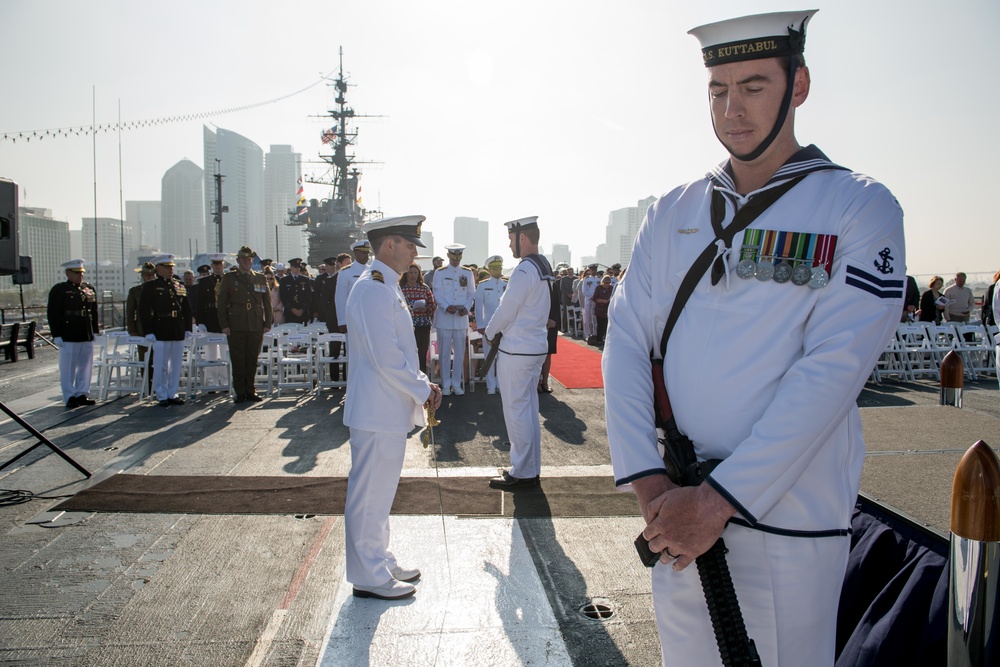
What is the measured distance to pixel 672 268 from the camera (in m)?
1.76

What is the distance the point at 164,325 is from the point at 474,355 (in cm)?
495

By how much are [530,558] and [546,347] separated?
214 centimetres

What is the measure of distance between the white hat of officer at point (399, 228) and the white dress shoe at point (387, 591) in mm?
1994

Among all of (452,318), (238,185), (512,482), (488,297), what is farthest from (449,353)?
(238,185)

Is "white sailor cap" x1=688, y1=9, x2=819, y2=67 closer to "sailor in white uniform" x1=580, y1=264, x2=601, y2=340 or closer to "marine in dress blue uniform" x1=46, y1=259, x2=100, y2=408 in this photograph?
"marine in dress blue uniform" x1=46, y1=259, x2=100, y2=408

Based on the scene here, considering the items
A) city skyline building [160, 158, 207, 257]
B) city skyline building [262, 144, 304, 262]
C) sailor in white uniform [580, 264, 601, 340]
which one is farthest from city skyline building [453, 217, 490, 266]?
sailor in white uniform [580, 264, 601, 340]

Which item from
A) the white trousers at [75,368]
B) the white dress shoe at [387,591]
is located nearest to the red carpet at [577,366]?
the white dress shoe at [387,591]

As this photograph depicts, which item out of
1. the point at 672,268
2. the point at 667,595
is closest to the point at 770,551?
the point at 667,595

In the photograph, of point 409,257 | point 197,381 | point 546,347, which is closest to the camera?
point 409,257

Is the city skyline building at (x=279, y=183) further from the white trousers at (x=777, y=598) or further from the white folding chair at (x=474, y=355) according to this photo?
the white trousers at (x=777, y=598)

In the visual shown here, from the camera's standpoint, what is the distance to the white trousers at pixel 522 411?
18.2 ft

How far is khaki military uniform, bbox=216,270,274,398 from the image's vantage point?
9.93 m

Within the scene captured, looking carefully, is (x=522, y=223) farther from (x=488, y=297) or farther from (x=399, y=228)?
(x=488, y=297)

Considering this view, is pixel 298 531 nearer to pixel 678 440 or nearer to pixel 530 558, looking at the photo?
pixel 530 558
